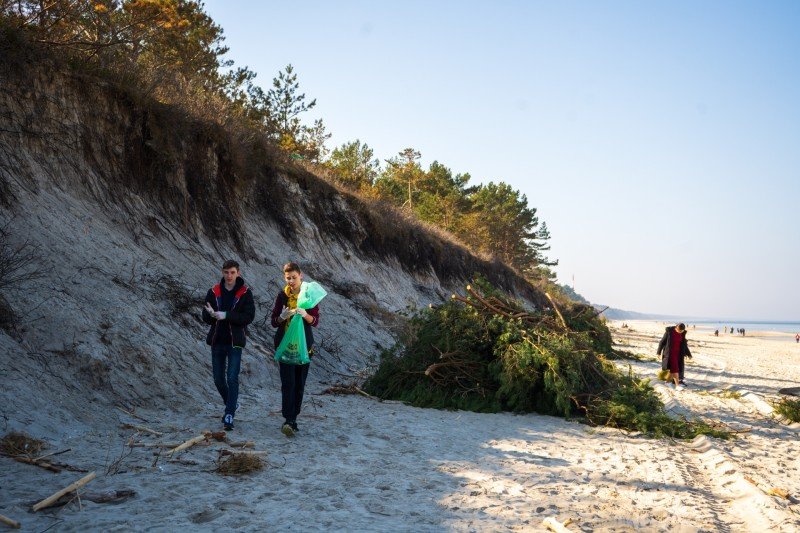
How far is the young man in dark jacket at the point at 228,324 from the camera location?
6.46 meters

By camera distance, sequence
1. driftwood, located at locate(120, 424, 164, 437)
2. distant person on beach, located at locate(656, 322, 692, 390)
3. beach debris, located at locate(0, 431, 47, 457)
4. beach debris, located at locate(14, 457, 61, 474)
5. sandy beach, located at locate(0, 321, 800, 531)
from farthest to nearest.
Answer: distant person on beach, located at locate(656, 322, 692, 390)
driftwood, located at locate(120, 424, 164, 437)
beach debris, located at locate(0, 431, 47, 457)
beach debris, located at locate(14, 457, 61, 474)
sandy beach, located at locate(0, 321, 800, 531)

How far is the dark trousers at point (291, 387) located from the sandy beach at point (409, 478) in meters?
0.28

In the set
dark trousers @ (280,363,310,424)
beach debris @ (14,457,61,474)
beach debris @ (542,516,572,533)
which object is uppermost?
dark trousers @ (280,363,310,424)

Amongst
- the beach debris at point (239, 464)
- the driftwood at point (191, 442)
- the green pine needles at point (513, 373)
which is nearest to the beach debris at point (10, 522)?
the beach debris at point (239, 464)

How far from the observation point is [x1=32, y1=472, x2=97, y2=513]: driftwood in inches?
149

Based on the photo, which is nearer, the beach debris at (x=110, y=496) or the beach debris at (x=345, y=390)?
the beach debris at (x=110, y=496)

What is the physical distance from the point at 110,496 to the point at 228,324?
2.60m

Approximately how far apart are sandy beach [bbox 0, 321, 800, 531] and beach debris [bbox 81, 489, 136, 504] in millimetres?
63

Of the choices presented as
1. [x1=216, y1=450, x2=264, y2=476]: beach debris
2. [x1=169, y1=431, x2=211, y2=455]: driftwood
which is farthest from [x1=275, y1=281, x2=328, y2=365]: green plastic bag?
[x1=216, y1=450, x2=264, y2=476]: beach debris

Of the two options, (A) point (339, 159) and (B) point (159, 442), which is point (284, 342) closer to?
(B) point (159, 442)

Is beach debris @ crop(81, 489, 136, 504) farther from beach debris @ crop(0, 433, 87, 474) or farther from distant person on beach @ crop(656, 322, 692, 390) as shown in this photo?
distant person on beach @ crop(656, 322, 692, 390)

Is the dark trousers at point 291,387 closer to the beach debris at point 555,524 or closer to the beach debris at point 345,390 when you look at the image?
the beach debris at point 345,390

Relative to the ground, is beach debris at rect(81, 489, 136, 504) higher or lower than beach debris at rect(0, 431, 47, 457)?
lower

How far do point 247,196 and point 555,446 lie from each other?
1101cm
